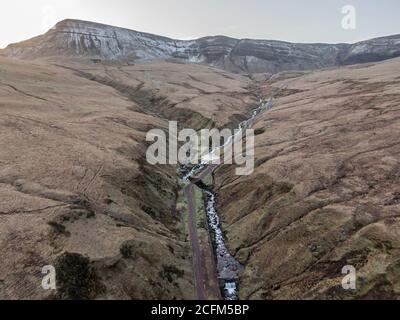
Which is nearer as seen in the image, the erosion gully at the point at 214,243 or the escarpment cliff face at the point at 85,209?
the escarpment cliff face at the point at 85,209

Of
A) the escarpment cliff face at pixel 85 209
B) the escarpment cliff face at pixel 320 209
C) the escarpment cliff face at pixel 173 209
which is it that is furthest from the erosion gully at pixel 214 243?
the escarpment cliff face at pixel 85 209

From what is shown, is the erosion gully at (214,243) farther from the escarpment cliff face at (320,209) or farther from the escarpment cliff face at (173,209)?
the escarpment cliff face at (320,209)

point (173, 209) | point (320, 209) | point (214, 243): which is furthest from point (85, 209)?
point (320, 209)

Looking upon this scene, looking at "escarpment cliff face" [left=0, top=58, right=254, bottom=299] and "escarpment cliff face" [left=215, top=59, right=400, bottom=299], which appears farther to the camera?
"escarpment cliff face" [left=215, top=59, right=400, bottom=299]

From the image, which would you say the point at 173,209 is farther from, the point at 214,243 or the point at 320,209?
the point at 320,209

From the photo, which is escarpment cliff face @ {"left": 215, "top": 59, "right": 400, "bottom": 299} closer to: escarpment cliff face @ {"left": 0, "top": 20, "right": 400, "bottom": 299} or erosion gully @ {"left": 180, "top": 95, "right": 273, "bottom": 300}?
escarpment cliff face @ {"left": 0, "top": 20, "right": 400, "bottom": 299}

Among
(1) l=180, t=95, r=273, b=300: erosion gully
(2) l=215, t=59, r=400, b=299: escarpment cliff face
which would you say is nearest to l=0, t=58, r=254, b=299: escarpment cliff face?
(1) l=180, t=95, r=273, b=300: erosion gully

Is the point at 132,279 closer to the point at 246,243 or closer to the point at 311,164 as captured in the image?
the point at 246,243
